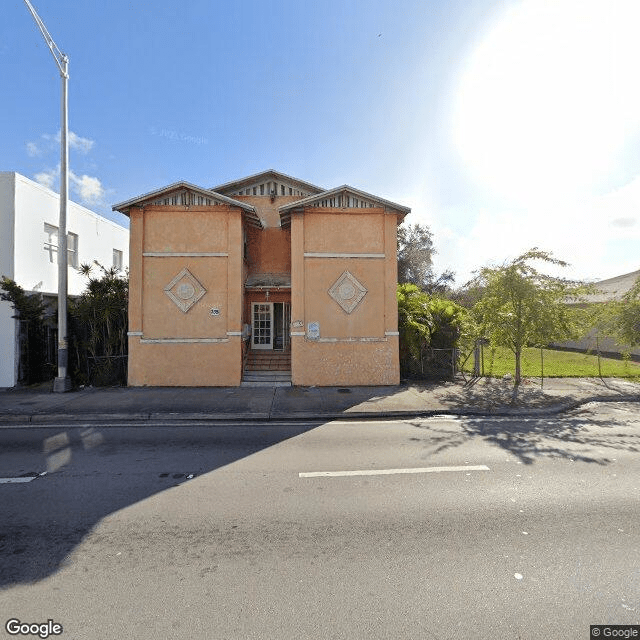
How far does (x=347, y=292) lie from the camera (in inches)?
481

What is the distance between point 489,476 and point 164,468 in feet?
16.1

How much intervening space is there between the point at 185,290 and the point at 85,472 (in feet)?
24.9

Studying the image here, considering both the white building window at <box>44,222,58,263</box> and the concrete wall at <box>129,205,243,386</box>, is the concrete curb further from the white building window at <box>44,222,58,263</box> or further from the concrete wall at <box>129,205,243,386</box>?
the white building window at <box>44,222,58,263</box>

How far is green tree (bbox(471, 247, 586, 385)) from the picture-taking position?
35.4 feet

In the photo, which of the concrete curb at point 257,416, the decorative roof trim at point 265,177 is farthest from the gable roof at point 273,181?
the concrete curb at point 257,416

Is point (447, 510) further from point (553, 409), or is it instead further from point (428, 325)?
point (428, 325)

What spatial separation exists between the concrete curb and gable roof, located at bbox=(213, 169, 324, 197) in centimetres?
1077

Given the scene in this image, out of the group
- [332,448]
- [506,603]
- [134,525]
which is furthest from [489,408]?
[134,525]

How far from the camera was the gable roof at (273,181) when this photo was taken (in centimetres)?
1551

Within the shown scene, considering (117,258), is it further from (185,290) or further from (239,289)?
(239,289)

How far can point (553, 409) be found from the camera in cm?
898

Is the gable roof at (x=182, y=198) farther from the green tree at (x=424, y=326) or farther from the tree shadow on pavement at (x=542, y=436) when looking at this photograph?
the tree shadow on pavement at (x=542, y=436)

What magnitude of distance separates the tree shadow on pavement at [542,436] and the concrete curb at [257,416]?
364mm

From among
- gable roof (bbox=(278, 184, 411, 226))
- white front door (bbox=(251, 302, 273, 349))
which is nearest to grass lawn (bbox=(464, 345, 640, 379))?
gable roof (bbox=(278, 184, 411, 226))
